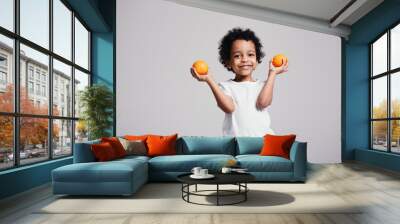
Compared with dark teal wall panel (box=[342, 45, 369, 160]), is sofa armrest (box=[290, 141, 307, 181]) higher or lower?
lower

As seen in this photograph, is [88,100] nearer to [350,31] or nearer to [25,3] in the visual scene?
[25,3]

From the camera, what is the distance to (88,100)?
732cm

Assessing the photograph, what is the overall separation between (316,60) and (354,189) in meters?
3.77

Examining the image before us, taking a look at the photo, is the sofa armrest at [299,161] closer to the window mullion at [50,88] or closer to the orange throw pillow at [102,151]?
the orange throw pillow at [102,151]

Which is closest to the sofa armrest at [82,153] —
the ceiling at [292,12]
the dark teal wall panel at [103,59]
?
the dark teal wall panel at [103,59]

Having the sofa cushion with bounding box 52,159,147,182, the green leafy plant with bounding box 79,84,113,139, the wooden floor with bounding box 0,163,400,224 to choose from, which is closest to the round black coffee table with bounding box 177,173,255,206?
the wooden floor with bounding box 0,163,400,224

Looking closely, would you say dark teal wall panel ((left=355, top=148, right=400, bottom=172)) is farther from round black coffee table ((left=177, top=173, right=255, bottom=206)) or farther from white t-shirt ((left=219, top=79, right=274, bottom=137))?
round black coffee table ((left=177, top=173, right=255, bottom=206))

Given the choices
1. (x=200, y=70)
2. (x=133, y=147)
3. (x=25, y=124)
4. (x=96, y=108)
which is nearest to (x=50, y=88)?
(x=25, y=124)

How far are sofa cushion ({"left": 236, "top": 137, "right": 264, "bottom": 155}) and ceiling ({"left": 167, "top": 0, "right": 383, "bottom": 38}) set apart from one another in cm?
301

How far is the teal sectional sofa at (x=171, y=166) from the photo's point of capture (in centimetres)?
470

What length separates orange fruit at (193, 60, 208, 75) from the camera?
8219 mm

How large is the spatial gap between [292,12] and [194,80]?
259cm

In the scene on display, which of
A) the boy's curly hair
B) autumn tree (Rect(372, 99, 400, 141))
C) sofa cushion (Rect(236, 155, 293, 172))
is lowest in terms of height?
sofa cushion (Rect(236, 155, 293, 172))

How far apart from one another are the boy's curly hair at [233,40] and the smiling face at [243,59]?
0.23 feet
